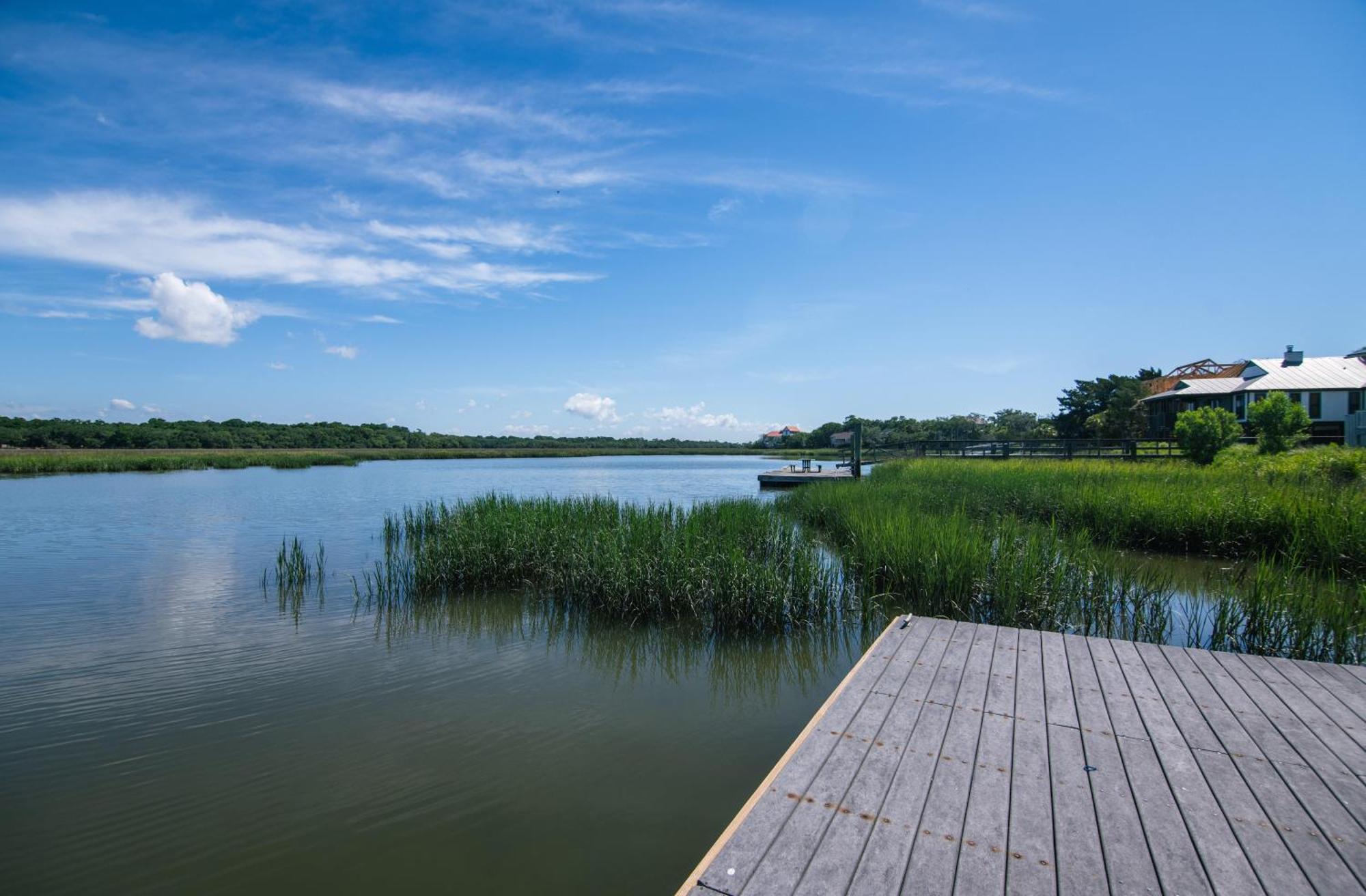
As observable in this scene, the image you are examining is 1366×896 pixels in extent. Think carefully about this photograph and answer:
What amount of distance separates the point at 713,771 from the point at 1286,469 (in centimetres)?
1660

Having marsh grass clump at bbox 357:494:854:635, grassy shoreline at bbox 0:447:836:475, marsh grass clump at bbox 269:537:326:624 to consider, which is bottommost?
marsh grass clump at bbox 269:537:326:624

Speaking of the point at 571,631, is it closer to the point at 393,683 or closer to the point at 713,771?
the point at 393,683

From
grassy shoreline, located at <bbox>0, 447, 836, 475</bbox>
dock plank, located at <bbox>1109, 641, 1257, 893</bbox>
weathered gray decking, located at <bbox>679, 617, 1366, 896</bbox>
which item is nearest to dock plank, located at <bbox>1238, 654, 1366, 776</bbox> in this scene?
weathered gray decking, located at <bbox>679, 617, 1366, 896</bbox>

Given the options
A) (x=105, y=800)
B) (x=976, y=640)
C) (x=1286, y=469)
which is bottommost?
(x=105, y=800)

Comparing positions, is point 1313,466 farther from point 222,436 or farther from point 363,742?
point 222,436

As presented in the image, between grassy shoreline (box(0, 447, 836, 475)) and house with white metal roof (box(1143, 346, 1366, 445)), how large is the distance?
119ft

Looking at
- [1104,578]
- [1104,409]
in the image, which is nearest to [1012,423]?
[1104,409]

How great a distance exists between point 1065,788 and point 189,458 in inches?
2194

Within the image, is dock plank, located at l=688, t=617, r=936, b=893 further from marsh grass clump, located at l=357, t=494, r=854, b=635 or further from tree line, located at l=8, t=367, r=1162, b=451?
tree line, located at l=8, t=367, r=1162, b=451

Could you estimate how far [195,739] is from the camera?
484 cm

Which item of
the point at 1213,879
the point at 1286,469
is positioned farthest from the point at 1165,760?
the point at 1286,469

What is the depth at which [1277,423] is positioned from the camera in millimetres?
22531

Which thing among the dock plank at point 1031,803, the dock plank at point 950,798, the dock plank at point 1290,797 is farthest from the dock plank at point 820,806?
the dock plank at point 1290,797

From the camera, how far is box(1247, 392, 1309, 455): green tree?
22062 mm
